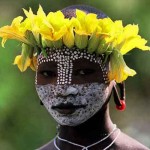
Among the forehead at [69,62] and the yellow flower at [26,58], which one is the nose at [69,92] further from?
the yellow flower at [26,58]

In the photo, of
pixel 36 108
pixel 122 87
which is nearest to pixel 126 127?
pixel 36 108

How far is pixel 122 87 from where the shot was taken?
470 cm

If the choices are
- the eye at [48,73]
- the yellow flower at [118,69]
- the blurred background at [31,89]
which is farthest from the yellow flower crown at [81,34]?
the blurred background at [31,89]

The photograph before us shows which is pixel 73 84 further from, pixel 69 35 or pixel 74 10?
pixel 74 10

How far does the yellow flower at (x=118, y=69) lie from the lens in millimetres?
4445

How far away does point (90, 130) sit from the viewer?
4.52m

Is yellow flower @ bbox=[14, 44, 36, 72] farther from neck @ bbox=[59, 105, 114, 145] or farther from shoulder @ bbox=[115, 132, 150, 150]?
shoulder @ bbox=[115, 132, 150, 150]

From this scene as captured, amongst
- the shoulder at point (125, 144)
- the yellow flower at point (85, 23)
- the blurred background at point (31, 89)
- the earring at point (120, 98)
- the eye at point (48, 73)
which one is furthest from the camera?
the blurred background at point (31, 89)

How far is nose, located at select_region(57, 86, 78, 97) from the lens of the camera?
172 inches

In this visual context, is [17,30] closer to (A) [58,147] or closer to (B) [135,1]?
(A) [58,147]

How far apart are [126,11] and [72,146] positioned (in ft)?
11.9

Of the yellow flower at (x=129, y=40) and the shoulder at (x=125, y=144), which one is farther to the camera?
the shoulder at (x=125, y=144)

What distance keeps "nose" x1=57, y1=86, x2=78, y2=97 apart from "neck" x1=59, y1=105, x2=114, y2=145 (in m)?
0.18

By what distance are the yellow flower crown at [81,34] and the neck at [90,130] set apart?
0.65 feet
